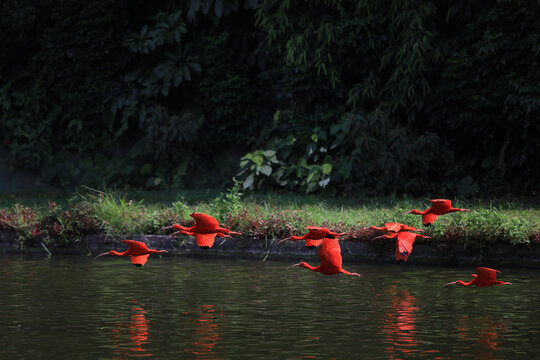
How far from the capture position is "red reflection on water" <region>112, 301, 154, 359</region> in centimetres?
516

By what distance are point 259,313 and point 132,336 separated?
125 centimetres

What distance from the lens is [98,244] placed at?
11086mm

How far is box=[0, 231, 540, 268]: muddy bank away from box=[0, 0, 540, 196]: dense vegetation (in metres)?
5.54

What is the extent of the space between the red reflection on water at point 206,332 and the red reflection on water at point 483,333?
1690 millimetres

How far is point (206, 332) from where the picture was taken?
229 inches

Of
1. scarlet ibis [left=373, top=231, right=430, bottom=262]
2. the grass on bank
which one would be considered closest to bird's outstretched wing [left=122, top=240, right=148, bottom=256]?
scarlet ibis [left=373, top=231, right=430, bottom=262]

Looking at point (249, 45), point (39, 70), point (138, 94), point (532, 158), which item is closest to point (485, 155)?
point (532, 158)

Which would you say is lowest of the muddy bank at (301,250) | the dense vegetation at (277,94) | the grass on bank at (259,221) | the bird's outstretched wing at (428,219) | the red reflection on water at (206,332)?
the red reflection on water at (206,332)

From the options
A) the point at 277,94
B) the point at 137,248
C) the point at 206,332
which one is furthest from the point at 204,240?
the point at 277,94

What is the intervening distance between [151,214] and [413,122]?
773 cm

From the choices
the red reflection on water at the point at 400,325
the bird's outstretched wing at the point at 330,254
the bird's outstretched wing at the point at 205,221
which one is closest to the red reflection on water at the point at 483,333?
the red reflection on water at the point at 400,325

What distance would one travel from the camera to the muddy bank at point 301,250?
31.1 feet

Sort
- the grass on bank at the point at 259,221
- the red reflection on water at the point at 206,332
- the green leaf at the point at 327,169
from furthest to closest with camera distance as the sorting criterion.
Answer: the green leaf at the point at 327,169 → the grass on bank at the point at 259,221 → the red reflection on water at the point at 206,332

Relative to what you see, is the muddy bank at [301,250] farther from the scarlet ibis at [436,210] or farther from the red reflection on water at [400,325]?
the scarlet ibis at [436,210]
